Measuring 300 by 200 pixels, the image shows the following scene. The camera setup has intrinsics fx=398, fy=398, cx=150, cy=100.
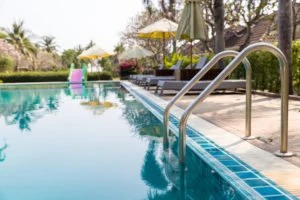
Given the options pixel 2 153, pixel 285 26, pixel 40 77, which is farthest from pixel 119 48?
pixel 2 153

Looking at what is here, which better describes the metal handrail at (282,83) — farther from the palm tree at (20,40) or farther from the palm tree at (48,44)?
the palm tree at (48,44)

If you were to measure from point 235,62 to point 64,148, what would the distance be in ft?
9.92

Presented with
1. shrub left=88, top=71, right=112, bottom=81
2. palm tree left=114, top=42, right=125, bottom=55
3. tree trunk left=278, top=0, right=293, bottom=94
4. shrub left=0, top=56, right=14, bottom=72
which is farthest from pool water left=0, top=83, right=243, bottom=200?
palm tree left=114, top=42, right=125, bottom=55

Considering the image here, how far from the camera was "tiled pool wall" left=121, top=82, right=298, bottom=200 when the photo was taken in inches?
127

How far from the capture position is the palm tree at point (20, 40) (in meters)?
43.8

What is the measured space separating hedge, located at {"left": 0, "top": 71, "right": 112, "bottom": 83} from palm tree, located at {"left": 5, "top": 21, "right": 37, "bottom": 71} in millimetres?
11210

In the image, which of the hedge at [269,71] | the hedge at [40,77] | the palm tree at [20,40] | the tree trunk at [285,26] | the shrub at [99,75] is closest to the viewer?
the tree trunk at [285,26]

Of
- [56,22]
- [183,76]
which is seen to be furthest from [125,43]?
[183,76]

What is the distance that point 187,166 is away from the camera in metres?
4.56

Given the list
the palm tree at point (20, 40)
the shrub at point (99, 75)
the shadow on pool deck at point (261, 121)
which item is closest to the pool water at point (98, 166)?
the shadow on pool deck at point (261, 121)

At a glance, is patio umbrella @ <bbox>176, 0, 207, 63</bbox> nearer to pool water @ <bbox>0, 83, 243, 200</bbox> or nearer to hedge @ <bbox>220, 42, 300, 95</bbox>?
hedge @ <bbox>220, 42, 300, 95</bbox>

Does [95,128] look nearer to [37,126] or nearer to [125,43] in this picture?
[37,126]

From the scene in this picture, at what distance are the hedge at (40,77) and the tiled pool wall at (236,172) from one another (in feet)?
92.4

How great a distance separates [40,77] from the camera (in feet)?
109
